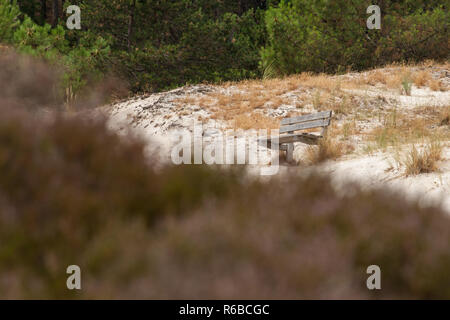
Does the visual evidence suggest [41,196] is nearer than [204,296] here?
No

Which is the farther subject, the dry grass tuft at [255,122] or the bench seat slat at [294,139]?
the dry grass tuft at [255,122]

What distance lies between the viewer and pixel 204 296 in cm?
144

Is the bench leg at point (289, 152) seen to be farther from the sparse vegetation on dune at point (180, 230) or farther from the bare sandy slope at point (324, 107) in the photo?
the sparse vegetation on dune at point (180, 230)

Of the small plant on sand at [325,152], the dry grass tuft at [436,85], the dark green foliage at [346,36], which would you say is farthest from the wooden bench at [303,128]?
the dark green foliage at [346,36]

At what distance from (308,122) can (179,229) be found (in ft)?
19.1

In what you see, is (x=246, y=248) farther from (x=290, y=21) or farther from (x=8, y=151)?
(x=290, y=21)

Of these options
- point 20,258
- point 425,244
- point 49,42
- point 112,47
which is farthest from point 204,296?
point 112,47

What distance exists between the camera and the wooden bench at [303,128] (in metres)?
6.82

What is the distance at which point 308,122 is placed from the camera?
7.28 meters

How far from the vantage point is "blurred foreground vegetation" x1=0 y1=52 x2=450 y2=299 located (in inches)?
59.5

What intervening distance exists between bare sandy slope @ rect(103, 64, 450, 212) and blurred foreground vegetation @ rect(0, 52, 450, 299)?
4164 mm

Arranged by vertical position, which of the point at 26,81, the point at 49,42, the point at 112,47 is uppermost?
the point at 112,47
